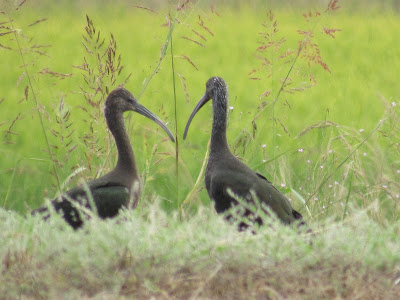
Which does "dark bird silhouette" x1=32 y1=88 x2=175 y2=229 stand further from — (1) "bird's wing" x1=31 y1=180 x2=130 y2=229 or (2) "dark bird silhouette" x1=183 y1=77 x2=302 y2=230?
(2) "dark bird silhouette" x1=183 y1=77 x2=302 y2=230

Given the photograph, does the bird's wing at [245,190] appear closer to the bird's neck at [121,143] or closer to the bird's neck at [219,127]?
the bird's neck at [219,127]

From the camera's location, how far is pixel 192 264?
9.99ft

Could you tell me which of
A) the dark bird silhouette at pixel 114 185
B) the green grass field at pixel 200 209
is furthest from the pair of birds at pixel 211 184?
the green grass field at pixel 200 209

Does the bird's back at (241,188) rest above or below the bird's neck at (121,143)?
below

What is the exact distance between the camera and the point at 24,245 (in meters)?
3.03

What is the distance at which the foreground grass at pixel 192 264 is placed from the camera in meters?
2.94

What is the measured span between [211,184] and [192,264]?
1.80 meters

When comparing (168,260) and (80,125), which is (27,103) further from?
(168,260)

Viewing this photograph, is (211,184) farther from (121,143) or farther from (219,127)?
(121,143)

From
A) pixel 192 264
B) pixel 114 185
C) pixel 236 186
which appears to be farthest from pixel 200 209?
pixel 114 185

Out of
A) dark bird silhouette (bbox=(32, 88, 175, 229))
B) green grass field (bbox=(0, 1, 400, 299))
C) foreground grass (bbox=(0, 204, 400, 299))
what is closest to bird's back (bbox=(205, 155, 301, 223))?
green grass field (bbox=(0, 1, 400, 299))

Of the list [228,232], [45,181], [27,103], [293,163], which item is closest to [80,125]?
[27,103]

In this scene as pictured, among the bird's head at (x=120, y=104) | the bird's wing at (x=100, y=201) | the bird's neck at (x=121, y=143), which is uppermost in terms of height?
the bird's head at (x=120, y=104)

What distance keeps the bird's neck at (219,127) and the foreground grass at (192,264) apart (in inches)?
70.8
